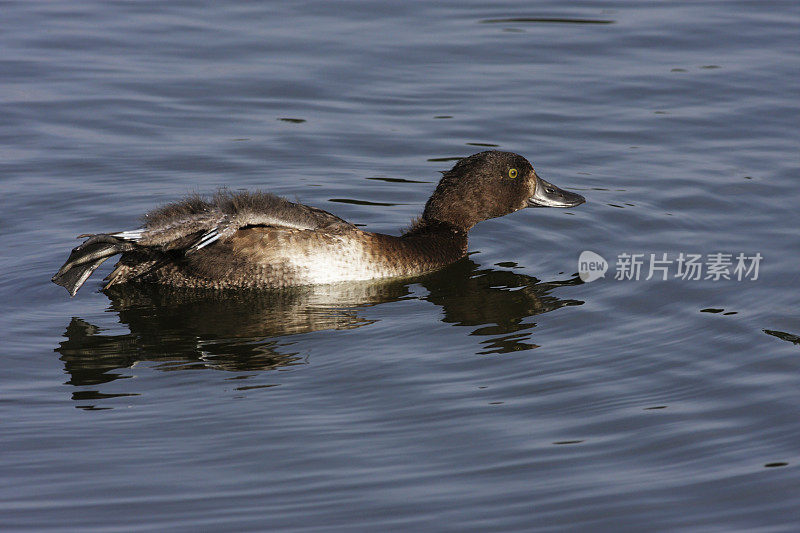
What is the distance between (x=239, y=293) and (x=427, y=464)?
9.87ft

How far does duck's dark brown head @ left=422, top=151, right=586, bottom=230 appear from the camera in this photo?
9.47 m

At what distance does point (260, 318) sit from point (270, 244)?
628 mm

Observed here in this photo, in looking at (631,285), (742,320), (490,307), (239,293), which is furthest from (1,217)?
(742,320)

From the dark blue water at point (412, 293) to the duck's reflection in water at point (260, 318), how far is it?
→ 3 centimetres

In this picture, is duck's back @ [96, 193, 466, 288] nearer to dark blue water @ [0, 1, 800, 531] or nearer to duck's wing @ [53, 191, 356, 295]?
duck's wing @ [53, 191, 356, 295]

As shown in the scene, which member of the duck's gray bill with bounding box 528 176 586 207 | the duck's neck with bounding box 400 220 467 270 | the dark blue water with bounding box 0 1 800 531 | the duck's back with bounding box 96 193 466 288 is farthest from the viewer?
the duck's gray bill with bounding box 528 176 586 207

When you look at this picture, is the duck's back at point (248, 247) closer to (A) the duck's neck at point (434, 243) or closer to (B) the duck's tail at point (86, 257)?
(B) the duck's tail at point (86, 257)

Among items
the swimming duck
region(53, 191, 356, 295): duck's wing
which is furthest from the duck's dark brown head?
region(53, 191, 356, 295): duck's wing

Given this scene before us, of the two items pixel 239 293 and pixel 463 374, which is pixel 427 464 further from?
pixel 239 293

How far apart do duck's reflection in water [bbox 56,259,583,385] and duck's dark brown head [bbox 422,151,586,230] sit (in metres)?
0.42

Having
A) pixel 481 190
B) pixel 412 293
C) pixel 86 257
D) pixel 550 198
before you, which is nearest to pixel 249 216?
pixel 86 257

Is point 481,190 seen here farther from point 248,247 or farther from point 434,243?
point 248,247

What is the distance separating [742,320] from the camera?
315 inches

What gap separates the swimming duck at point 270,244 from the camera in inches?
327
